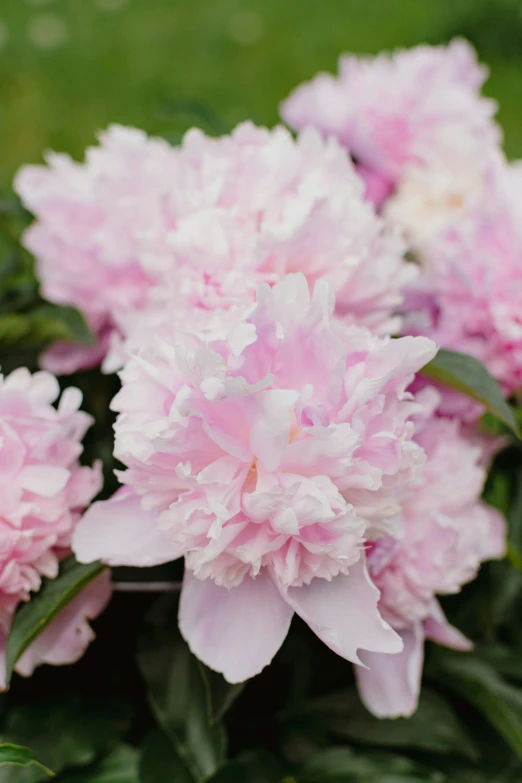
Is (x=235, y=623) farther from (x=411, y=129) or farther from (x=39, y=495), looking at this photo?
(x=411, y=129)

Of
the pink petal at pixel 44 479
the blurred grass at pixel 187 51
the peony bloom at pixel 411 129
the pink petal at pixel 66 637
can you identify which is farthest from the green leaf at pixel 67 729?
the blurred grass at pixel 187 51

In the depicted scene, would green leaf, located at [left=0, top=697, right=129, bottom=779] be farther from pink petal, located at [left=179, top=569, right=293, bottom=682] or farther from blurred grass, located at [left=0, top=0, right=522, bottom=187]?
blurred grass, located at [left=0, top=0, right=522, bottom=187]

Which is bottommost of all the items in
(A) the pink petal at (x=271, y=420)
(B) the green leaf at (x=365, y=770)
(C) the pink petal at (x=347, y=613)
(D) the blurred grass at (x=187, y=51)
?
(B) the green leaf at (x=365, y=770)

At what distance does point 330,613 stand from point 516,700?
323 millimetres

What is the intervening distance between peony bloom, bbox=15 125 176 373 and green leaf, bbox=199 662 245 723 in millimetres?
249

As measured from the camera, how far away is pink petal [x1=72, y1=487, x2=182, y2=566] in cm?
50

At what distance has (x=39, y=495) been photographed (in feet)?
1.76

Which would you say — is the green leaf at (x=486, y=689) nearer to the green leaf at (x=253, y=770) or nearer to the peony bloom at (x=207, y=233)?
the green leaf at (x=253, y=770)

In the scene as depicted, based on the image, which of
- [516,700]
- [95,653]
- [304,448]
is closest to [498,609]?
[516,700]

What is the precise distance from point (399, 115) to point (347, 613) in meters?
0.53

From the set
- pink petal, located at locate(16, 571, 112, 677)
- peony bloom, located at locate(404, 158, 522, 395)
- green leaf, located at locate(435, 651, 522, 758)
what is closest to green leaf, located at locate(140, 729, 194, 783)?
pink petal, located at locate(16, 571, 112, 677)

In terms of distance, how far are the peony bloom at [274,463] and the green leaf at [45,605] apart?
0.12 feet

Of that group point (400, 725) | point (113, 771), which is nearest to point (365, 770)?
point (400, 725)

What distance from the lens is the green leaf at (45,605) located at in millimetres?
520
